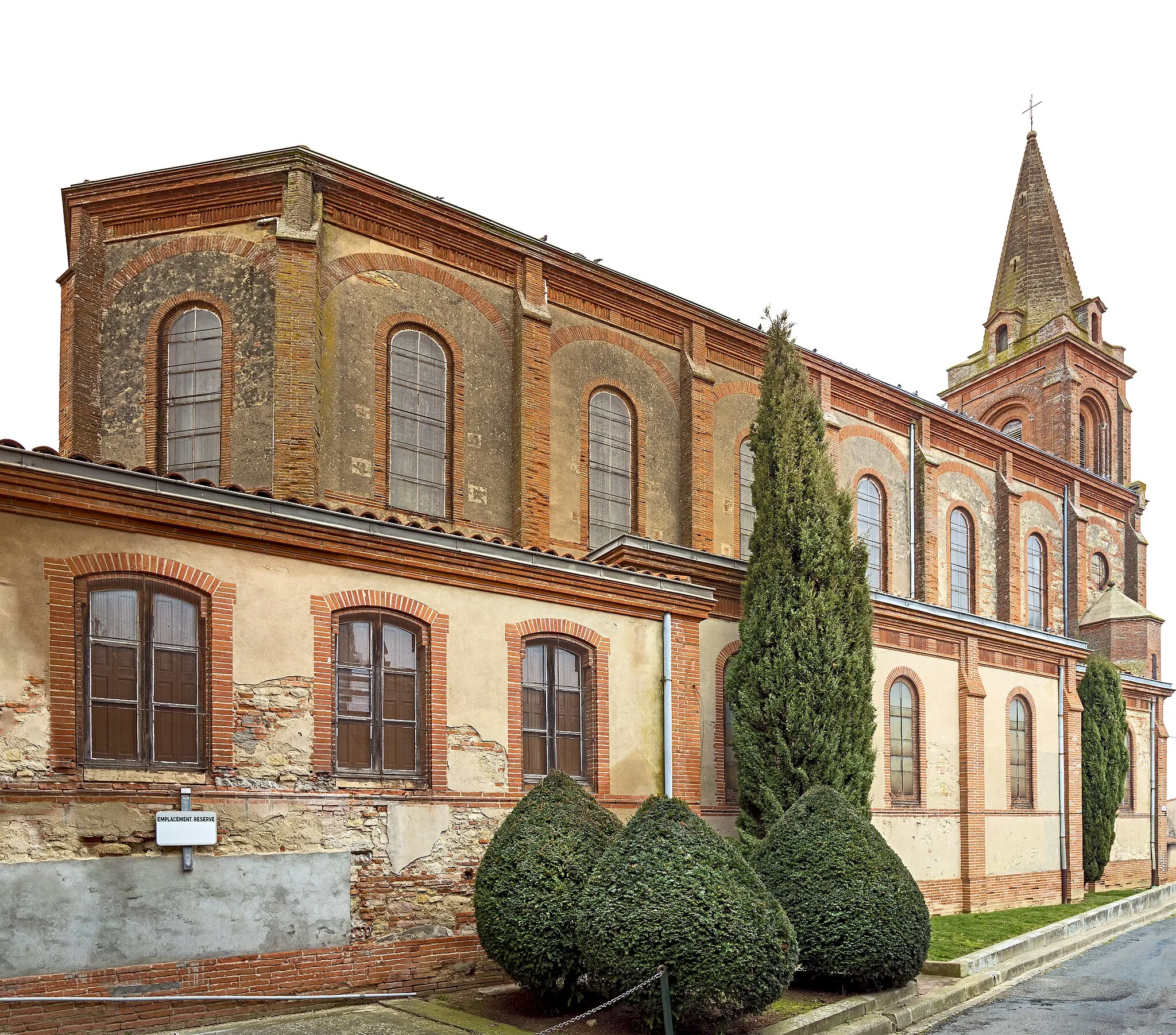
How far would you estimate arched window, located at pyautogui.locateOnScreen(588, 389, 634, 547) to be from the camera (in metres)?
20.9

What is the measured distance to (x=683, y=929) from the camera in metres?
9.82

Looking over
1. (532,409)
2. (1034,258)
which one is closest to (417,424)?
(532,409)

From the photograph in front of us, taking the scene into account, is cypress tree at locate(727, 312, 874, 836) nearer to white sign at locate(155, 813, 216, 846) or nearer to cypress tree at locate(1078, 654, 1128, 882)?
white sign at locate(155, 813, 216, 846)

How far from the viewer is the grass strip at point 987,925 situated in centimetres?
1558

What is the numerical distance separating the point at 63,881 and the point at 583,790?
5268mm

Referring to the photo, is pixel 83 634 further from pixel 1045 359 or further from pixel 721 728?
pixel 1045 359

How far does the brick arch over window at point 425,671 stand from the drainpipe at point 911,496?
18.8 meters

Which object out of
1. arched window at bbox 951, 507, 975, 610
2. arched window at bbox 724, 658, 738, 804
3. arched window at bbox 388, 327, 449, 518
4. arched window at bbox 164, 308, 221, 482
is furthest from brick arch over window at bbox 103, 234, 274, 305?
arched window at bbox 951, 507, 975, 610

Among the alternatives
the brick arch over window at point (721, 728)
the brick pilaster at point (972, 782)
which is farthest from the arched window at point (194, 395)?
the brick pilaster at point (972, 782)

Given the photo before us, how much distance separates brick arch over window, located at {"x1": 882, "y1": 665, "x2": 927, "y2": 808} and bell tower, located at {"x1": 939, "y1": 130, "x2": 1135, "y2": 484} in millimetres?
22577

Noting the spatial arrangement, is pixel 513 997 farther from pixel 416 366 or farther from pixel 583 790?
pixel 416 366

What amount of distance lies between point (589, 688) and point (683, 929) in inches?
192

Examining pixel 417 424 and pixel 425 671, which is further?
pixel 417 424

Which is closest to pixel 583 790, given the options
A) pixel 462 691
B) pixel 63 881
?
pixel 462 691
